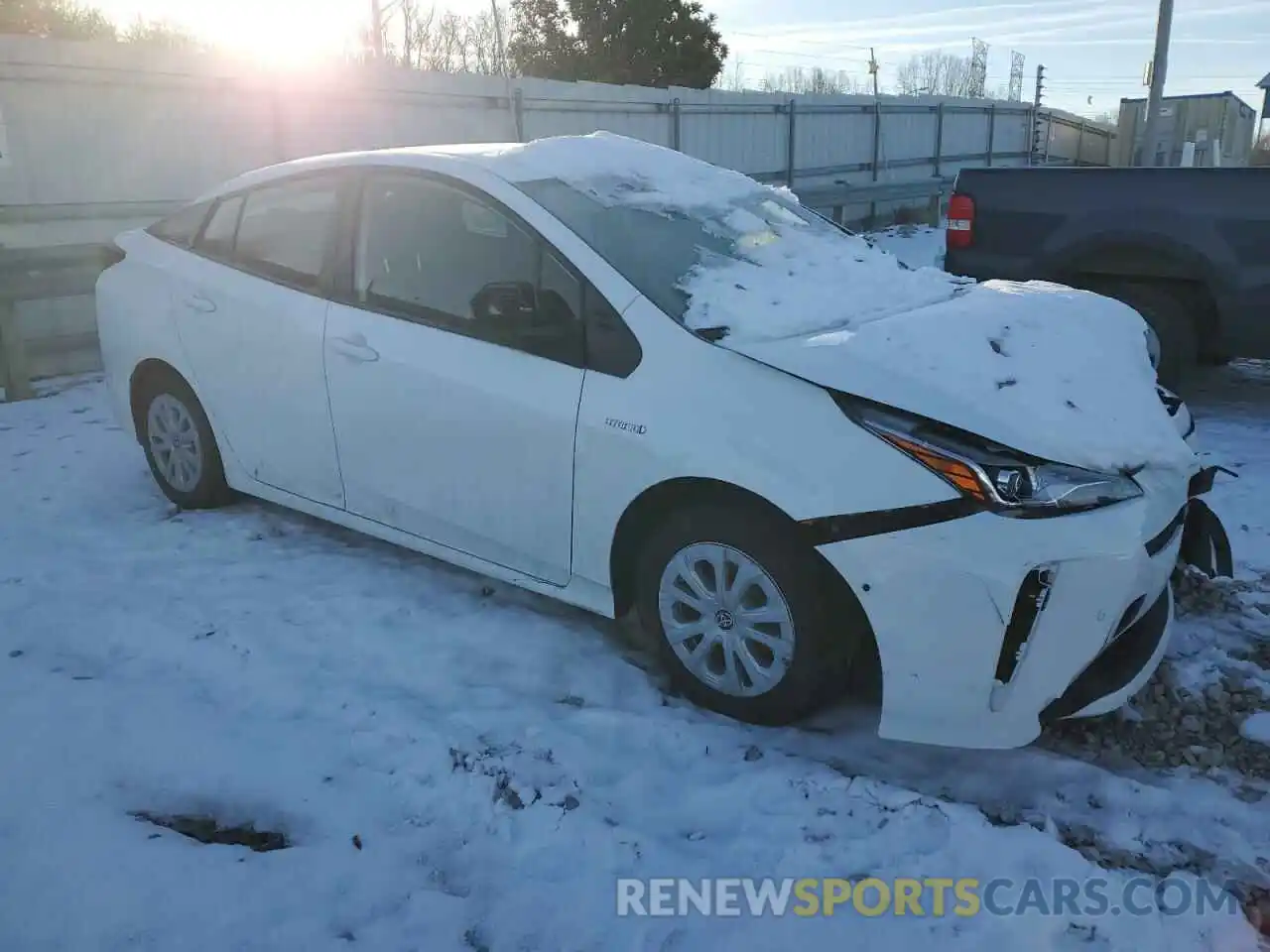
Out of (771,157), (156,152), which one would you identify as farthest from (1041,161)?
(156,152)

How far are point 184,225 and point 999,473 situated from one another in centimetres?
389

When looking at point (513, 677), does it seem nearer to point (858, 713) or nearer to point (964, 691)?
point (858, 713)

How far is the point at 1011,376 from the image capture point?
2799mm

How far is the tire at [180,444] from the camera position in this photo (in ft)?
15.1

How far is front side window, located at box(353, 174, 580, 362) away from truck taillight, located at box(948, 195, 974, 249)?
4.06 metres

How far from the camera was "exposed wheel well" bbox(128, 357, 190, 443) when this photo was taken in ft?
15.3

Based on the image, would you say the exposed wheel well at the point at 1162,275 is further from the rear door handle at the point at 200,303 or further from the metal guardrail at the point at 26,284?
the metal guardrail at the point at 26,284

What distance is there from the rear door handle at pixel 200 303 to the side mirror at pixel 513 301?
1691mm

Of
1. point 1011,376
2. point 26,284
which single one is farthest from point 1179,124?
point 1011,376

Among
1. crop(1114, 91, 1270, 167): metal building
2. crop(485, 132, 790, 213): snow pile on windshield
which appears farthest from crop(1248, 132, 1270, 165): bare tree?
crop(485, 132, 790, 213): snow pile on windshield

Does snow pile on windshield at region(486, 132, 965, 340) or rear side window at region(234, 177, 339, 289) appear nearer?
snow pile on windshield at region(486, 132, 965, 340)

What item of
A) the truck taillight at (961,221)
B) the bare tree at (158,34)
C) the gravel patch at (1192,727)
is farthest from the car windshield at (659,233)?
the bare tree at (158,34)

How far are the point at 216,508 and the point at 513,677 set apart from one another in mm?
2272

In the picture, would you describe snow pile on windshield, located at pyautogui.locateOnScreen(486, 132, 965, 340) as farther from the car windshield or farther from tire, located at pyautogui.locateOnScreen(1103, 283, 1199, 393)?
tire, located at pyautogui.locateOnScreen(1103, 283, 1199, 393)
